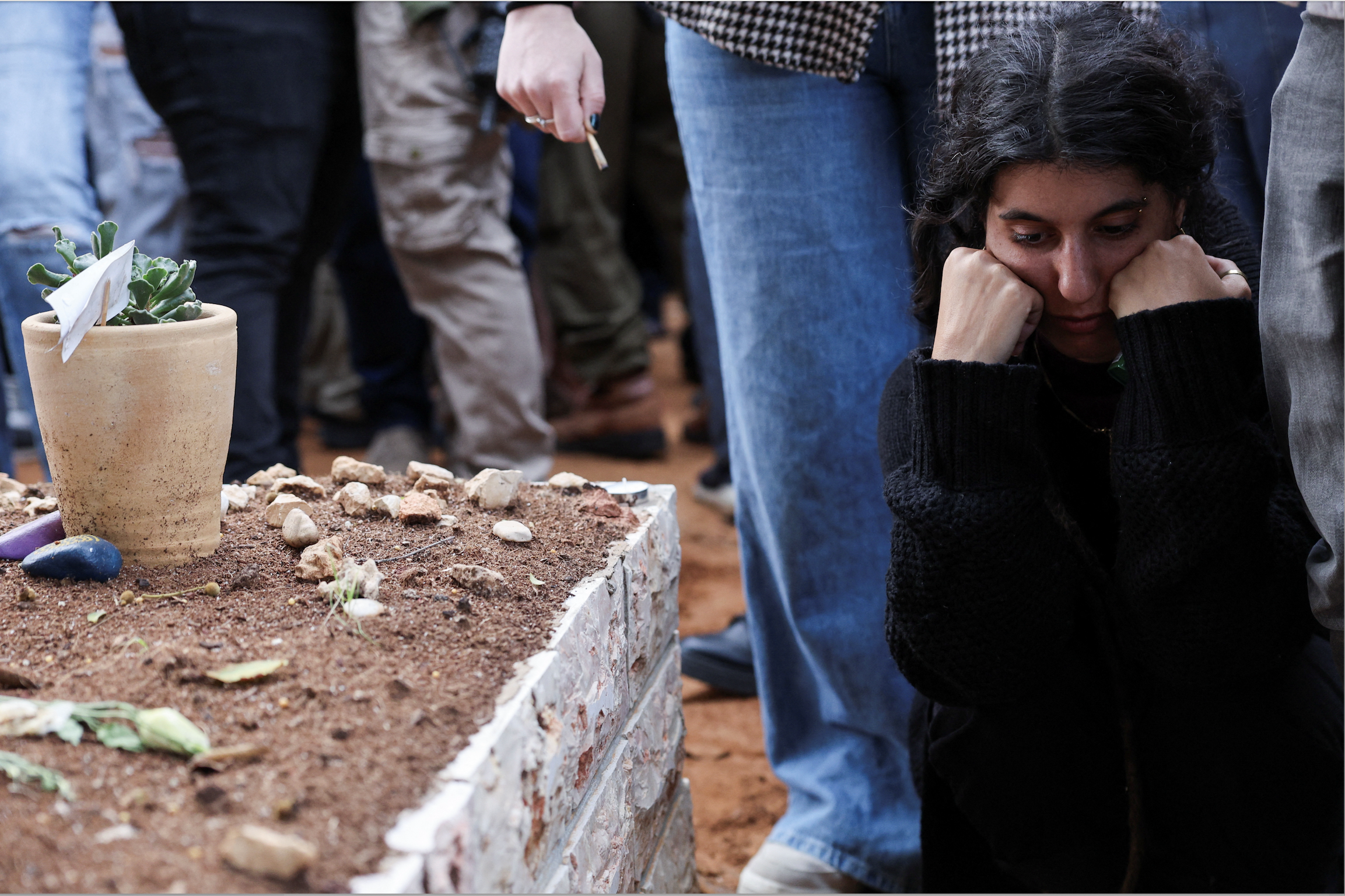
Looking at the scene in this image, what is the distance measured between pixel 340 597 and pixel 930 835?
2.92 feet

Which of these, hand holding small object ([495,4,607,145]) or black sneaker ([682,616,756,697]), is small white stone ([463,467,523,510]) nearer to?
hand holding small object ([495,4,607,145])

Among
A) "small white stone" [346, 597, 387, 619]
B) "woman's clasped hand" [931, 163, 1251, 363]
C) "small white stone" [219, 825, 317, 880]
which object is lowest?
"small white stone" [346, 597, 387, 619]

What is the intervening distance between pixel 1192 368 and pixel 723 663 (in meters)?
1.51

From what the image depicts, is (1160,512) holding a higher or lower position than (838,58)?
lower

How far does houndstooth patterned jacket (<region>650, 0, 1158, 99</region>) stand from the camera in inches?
62.4

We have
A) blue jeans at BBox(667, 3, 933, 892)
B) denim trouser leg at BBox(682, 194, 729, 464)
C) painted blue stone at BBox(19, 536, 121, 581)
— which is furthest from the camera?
denim trouser leg at BBox(682, 194, 729, 464)

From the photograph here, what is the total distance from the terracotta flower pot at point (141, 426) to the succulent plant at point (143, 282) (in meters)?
0.04

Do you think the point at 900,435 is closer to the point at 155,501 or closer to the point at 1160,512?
A: the point at 1160,512

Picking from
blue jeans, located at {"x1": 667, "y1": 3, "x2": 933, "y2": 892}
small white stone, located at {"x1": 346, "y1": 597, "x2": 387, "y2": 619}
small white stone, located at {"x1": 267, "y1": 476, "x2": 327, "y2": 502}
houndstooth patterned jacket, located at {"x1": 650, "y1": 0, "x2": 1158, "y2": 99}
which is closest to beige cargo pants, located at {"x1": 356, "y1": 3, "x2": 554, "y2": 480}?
blue jeans, located at {"x1": 667, "y1": 3, "x2": 933, "y2": 892}

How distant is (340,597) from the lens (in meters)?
1.20

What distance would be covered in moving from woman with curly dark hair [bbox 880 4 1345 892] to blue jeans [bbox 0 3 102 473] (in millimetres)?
1765

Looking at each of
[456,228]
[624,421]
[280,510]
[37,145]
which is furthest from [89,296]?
[624,421]

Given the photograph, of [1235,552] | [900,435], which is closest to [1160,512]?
[1235,552]

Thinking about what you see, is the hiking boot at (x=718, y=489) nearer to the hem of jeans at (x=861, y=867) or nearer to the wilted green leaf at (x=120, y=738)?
the hem of jeans at (x=861, y=867)
